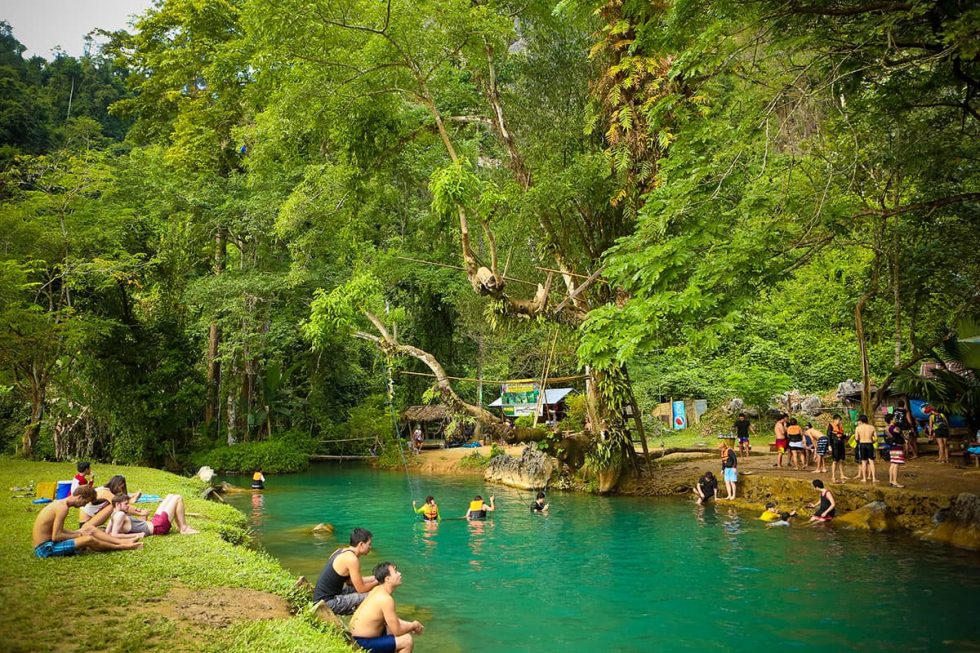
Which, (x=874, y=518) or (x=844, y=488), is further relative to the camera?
(x=844, y=488)

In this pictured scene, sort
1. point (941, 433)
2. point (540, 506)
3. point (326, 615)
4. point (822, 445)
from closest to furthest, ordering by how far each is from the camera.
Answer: point (326, 615) < point (941, 433) < point (540, 506) < point (822, 445)

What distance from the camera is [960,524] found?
39.9ft

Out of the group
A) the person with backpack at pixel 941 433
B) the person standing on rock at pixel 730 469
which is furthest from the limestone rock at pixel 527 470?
the person with backpack at pixel 941 433

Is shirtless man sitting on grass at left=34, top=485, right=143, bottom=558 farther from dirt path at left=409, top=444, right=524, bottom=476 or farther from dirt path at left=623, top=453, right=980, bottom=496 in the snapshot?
dirt path at left=409, top=444, right=524, bottom=476

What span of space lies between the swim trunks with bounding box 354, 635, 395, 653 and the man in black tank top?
39.3 inches

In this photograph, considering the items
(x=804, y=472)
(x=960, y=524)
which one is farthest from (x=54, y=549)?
(x=804, y=472)

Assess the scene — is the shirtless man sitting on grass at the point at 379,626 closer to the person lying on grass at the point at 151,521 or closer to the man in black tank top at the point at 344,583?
the man in black tank top at the point at 344,583

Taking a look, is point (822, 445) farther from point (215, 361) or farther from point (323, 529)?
point (215, 361)

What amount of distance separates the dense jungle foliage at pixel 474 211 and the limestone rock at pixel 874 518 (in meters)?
4.79

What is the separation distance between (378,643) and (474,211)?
506 inches

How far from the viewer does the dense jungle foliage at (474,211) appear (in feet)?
29.6

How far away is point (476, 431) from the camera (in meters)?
35.9

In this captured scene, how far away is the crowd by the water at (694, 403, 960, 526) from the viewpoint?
1462 cm

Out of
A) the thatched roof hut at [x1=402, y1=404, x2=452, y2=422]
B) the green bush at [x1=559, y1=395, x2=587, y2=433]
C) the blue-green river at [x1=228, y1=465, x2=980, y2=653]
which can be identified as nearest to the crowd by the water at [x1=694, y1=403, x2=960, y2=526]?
the blue-green river at [x1=228, y1=465, x2=980, y2=653]
